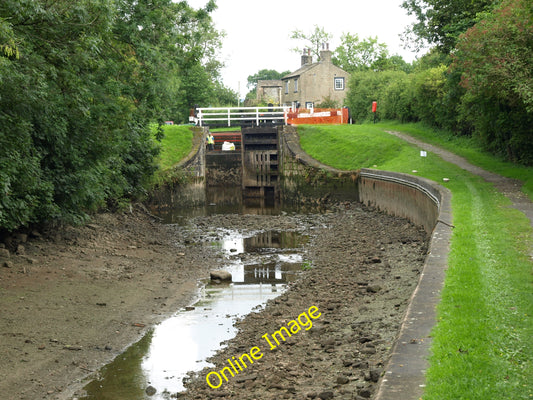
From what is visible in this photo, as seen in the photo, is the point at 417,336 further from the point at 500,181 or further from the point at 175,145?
the point at 175,145

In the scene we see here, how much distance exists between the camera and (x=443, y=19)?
2841 centimetres

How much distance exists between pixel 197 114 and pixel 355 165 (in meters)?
12.6

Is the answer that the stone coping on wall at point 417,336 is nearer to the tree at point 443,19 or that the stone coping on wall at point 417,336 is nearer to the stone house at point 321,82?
the tree at point 443,19

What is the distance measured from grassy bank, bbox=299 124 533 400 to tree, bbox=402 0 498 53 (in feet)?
27.6

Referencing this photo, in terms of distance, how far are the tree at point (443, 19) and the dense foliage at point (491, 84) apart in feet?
0.54

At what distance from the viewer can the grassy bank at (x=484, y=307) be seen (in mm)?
5508

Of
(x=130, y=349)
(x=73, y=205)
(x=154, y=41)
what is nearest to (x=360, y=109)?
(x=154, y=41)

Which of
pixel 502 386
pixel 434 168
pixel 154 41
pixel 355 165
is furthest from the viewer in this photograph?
pixel 355 165

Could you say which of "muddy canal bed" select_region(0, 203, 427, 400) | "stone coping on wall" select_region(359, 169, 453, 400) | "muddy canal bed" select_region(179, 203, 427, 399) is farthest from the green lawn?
"stone coping on wall" select_region(359, 169, 453, 400)

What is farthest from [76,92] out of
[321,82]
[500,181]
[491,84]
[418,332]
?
[321,82]

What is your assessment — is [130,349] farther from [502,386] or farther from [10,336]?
[502,386]

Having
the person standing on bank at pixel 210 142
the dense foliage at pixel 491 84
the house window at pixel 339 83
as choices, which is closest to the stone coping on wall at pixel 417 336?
the dense foliage at pixel 491 84

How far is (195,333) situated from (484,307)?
506 centimetres

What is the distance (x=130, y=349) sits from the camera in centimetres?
974
